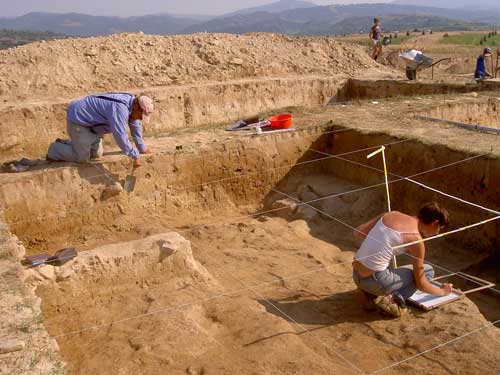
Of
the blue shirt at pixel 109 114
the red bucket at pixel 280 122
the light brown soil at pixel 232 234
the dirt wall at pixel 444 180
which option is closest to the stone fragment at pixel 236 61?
the light brown soil at pixel 232 234

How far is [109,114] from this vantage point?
664cm

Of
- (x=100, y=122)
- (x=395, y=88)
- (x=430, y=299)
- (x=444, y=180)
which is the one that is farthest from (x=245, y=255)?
(x=395, y=88)

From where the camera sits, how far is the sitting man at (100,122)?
6.63 metres

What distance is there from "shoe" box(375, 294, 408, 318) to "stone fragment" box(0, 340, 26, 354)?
118 inches

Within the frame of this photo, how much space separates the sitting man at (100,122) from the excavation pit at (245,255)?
1.21 feet

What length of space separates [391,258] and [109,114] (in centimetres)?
406

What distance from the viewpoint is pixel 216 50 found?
15.3 m

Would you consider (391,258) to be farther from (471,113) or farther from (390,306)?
(471,113)

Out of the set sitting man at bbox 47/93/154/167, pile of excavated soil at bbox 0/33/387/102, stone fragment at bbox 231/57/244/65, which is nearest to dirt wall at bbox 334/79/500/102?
pile of excavated soil at bbox 0/33/387/102

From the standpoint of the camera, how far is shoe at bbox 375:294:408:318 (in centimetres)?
459

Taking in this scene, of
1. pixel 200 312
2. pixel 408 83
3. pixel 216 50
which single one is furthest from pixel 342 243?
pixel 216 50

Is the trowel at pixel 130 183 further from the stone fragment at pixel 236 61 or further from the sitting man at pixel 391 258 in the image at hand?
the stone fragment at pixel 236 61

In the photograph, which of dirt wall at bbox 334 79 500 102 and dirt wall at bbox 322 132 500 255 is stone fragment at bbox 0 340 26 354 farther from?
dirt wall at bbox 334 79 500 102

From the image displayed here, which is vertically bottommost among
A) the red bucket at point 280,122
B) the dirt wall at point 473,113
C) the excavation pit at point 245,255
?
the excavation pit at point 245,255
